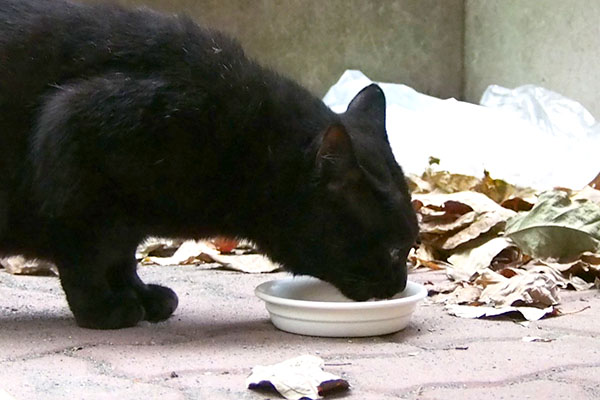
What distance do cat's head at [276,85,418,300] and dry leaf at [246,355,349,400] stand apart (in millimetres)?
496

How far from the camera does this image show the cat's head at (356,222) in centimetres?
206

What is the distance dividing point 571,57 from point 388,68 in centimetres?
105

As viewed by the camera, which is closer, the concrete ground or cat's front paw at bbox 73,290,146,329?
the concrete ground

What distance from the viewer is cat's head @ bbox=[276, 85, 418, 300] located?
6.75 ft

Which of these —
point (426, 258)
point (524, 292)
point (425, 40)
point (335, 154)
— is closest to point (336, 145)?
point (335, 154)

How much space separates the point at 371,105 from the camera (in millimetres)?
2379

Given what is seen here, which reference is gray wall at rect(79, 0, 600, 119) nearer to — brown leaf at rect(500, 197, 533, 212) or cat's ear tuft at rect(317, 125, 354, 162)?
brown leaf at rect(500, 197, 533, 212)

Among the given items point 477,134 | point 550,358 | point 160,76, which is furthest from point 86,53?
point 477,134

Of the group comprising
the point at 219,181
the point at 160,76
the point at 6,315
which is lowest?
the point at 6,315

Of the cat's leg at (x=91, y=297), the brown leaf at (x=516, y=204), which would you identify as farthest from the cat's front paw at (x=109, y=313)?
the brown leaf at (x=516, y=204)

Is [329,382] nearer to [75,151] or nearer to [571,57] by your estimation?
[75,151]

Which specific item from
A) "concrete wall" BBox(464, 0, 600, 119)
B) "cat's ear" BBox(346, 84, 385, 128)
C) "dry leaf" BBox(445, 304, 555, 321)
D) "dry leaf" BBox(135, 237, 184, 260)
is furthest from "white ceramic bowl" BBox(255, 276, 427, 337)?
"concrete wall" BBox(464, 0, 600, 119)

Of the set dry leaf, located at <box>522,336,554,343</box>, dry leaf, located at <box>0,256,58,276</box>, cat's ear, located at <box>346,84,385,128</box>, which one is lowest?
dry leaf, located at <box>522,336,554,343</box>

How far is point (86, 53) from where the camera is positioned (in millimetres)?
2158
